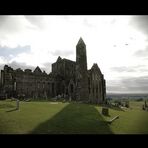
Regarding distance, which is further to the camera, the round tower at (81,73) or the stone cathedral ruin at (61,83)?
the round tower at (81,73)

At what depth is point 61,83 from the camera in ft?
220

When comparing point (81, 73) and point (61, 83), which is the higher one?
point (81, 73)

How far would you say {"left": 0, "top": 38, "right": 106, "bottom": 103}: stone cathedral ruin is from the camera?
51.0m

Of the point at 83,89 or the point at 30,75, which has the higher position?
the point at 30,75

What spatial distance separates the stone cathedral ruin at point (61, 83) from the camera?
51009 millimetres

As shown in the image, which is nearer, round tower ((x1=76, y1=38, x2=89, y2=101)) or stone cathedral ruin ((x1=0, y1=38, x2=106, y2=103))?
stone cathedral ruin ((x1=0, y1=38, x2=106, y2=103))

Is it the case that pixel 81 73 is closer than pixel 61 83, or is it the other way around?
pixel 81 73
